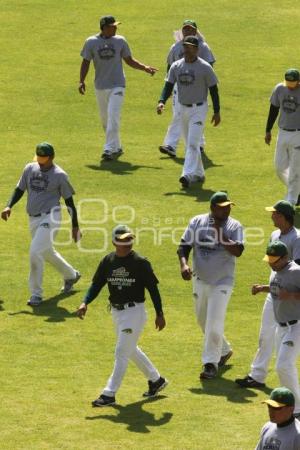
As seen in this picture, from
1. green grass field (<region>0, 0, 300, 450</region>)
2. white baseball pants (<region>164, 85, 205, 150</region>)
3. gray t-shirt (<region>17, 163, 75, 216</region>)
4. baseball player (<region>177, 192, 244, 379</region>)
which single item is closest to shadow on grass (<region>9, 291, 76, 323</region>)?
green grass field (<region>0, 0, 300, 450</region>)

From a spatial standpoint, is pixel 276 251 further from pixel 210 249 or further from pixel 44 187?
pixel 44 187

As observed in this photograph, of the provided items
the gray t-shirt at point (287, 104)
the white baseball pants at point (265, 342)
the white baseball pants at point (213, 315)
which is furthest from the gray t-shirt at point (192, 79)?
the white baseball pants at point (265, 342)

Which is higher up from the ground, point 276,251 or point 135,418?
point 276,251

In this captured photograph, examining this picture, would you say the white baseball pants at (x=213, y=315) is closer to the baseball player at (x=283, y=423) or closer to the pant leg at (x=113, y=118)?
the baseball player at (x=283, y=423)

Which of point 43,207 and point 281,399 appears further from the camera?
point 43,207

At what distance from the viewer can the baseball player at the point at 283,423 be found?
13.1 meters

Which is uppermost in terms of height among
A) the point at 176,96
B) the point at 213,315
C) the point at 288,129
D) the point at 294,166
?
the point at 176,96

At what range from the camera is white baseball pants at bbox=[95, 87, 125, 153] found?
2586 centimetres

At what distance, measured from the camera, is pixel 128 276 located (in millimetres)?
16469

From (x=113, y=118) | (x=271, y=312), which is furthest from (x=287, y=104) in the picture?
(x=271, y=312)

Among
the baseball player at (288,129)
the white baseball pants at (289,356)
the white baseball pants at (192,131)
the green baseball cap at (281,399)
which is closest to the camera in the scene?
the green baseball cap at (281,399)

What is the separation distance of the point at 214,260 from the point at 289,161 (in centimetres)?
610

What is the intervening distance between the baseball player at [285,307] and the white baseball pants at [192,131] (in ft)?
27.6

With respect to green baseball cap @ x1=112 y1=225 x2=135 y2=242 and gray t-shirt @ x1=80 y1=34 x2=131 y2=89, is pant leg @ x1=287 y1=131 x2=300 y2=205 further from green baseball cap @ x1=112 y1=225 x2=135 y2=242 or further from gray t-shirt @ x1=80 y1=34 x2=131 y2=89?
green baseball cap @ x1=112 y1=225 x2=135 y2=242
